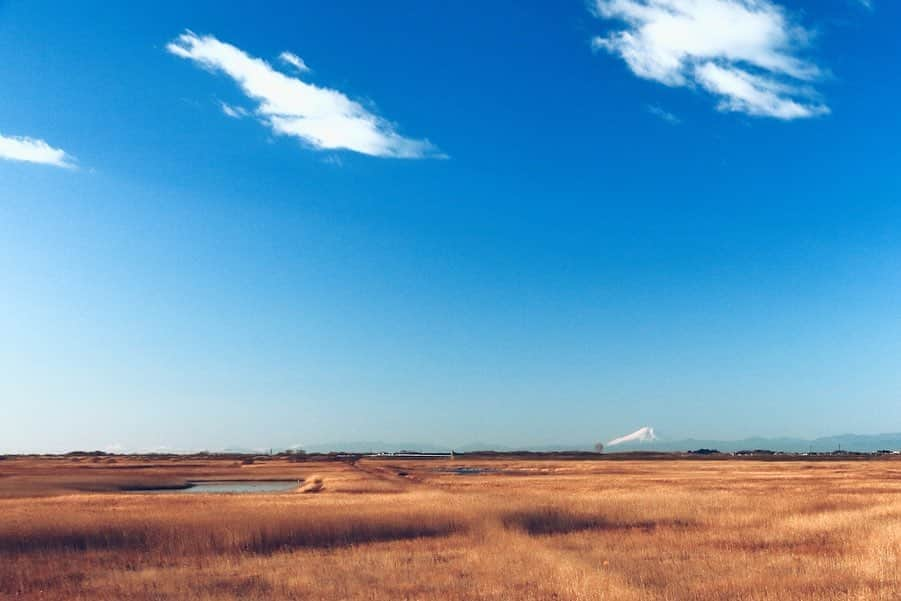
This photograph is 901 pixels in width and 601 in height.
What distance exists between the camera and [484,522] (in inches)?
1426

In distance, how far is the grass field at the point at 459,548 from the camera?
72.7 feet

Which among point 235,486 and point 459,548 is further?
point 235,486

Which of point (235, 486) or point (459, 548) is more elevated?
point (459, 548)

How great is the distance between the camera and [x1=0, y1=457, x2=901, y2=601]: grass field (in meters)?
22.2

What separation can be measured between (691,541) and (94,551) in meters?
24.5

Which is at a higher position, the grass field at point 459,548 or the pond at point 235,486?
the grass field at point 459,548

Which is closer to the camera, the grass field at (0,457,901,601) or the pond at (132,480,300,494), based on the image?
the grass field at (0,457,901,601)

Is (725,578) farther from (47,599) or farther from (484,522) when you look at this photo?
(47,599)

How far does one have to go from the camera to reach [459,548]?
30594mm

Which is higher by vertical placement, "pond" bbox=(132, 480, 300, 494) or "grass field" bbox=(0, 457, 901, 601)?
"grass field" bbox=(0, 457, 901, 601)

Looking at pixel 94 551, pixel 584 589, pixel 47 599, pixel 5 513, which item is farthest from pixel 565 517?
pixel 5 513

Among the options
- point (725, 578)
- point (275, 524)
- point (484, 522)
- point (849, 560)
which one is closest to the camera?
point (725, 578)

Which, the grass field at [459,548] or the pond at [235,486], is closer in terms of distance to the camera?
the grass field at [459,548]

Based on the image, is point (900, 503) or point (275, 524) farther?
point (900, 503)
